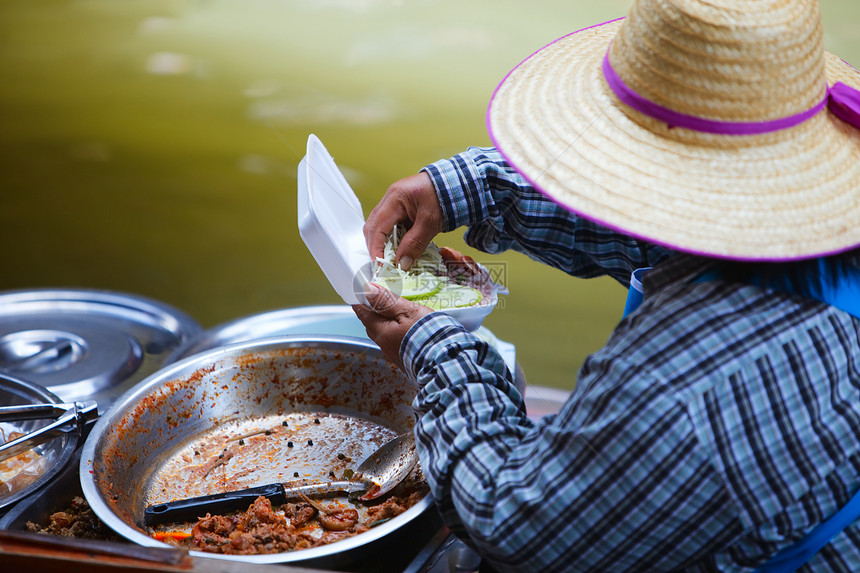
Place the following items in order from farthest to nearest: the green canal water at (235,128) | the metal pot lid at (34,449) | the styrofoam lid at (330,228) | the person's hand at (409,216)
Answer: the green canal water at (235,128)
the person's hand at (409,216)
the styrofoam lid at (330,228)
the metal pot lid at (34,449)

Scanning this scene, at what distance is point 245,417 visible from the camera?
1.59 m

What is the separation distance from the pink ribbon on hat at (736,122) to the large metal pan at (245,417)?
0.77 metres

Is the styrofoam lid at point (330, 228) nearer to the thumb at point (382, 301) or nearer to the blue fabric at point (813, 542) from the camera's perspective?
the thumb at point (382, 301)

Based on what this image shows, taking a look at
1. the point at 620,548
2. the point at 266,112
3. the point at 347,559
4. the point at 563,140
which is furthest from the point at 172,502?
the point at 266,112

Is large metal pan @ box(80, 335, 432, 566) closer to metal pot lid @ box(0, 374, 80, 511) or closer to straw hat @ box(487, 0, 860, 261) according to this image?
metal pot lid @ box(0, 374, 80, 511)

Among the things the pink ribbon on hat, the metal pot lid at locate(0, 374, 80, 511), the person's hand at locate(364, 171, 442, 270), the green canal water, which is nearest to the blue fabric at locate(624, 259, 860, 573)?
the pink ribbon on hat

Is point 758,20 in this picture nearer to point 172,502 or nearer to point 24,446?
point 172,502

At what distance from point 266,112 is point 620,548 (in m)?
4.18

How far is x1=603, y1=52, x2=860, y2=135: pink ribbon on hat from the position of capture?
1.00 metres

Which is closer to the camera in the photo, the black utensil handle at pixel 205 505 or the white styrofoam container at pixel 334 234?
the black utensil handle at pixel 205 505

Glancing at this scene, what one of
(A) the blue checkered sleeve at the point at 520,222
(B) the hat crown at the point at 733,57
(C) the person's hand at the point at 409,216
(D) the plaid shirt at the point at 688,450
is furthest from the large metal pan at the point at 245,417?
(B) the hat crown at the point at 733,57

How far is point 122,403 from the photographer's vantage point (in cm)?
142

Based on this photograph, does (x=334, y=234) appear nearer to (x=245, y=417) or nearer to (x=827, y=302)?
(x=245, y=417)

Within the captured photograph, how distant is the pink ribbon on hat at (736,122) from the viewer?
100 centimetres
